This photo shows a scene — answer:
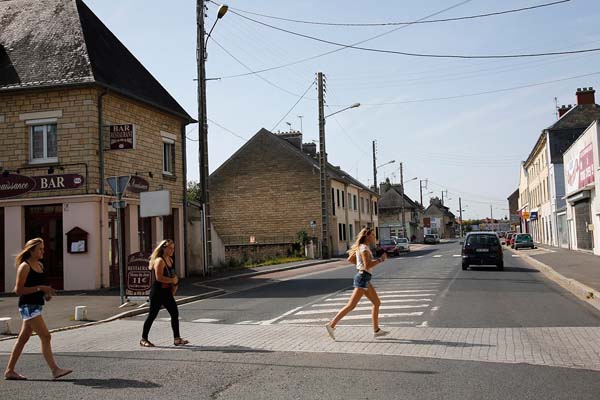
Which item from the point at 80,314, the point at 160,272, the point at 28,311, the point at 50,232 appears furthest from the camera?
the point at 50,232

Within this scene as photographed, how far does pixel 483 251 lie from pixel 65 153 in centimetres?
1615

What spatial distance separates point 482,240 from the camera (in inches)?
1006

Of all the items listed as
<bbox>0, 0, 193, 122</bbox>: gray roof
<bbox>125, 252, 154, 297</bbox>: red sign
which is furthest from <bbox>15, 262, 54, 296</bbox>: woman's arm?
<bbox>0, 0, 193, 122</bbox>: gray roof

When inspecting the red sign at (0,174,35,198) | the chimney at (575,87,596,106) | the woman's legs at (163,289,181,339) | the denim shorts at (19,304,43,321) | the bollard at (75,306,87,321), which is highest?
the chimney at (575,87,596,106)

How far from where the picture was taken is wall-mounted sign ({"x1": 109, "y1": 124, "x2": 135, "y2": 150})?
61.6 feet

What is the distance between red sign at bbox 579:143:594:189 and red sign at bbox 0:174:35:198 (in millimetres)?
24287

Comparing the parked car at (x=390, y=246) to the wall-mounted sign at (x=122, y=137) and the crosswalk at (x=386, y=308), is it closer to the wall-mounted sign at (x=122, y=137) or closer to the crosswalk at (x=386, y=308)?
the crosswalk at (x=386, y=308)

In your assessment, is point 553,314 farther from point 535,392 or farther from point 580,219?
point 580,219

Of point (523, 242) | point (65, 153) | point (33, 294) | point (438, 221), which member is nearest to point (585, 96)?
point (523, 242)

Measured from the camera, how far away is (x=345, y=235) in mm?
54719

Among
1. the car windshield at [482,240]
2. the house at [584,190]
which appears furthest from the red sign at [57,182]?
the house at [584,190]

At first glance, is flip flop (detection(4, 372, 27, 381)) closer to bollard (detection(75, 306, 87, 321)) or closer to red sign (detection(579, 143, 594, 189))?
bollard (detection(75, 306, 87, 321))

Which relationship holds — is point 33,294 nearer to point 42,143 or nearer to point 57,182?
point 57,182

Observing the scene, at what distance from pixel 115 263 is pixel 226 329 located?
34.0ft
